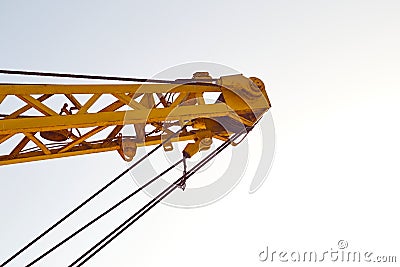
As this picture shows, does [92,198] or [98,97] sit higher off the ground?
[98,97]

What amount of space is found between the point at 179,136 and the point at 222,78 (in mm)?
1097

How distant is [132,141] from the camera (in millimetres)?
7500

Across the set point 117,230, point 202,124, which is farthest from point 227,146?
point 117,230

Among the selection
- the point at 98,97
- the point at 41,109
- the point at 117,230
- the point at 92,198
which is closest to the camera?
the point at 41,109

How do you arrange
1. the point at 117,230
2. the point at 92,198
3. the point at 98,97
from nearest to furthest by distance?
the point at 98,97, the point at 117,230, the point at 92,198

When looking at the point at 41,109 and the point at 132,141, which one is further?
the point at 132,141

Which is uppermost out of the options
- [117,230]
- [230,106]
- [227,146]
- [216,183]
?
[230,106]

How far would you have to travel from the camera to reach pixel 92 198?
7633 mm

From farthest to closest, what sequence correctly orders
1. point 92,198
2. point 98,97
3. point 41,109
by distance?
point 92,198 < point 98,97 < point 41,109

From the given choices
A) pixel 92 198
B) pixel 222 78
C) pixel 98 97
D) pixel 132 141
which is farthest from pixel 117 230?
pixel 222 78

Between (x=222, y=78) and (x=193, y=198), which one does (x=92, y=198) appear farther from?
Result: (x=222, y=78)

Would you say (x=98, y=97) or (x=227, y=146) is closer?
(x=98, y=97)

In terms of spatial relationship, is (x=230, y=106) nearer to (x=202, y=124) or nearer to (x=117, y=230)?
(x=202, y=124)

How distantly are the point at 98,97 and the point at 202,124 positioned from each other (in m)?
1.56
